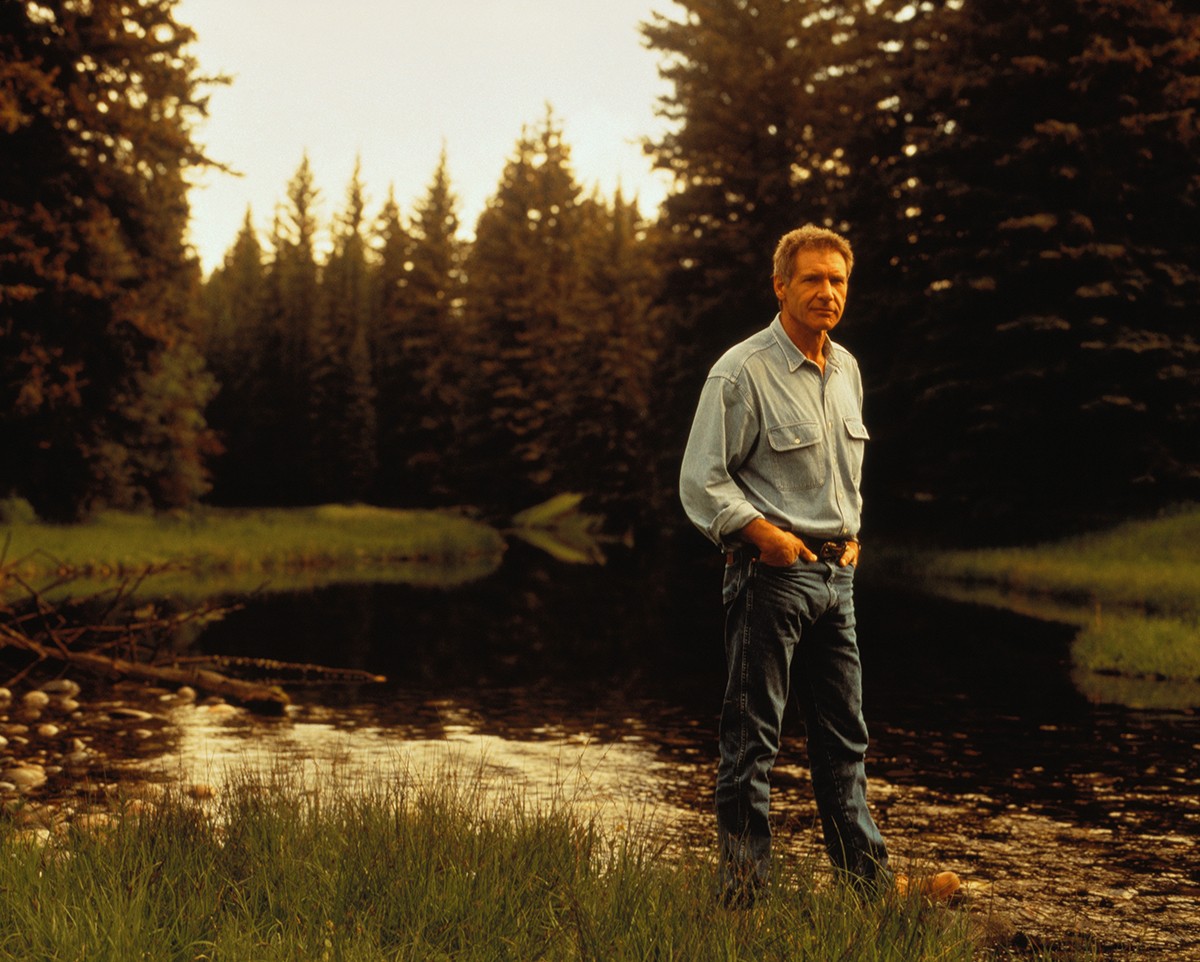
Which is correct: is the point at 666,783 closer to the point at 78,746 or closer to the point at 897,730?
the point at 897,730

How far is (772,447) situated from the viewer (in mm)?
4973

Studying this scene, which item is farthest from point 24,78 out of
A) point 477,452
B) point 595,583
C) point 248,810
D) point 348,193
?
point 348,193

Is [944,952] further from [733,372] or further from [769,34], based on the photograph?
[769,34]

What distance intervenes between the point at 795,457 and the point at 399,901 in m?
2.08

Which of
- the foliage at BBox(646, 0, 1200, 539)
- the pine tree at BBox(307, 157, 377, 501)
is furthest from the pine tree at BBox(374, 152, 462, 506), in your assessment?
the foliage at BBox(646, 0, 1200, 539)

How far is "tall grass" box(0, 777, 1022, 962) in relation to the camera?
402 cm

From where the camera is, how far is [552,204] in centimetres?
6706

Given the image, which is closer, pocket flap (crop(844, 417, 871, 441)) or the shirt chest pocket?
the shirt chest pocket

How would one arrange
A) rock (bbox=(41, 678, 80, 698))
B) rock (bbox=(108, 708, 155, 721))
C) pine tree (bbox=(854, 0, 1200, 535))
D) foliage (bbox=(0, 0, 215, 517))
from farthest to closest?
pine tree (bbox=(854, 0, 1200, 535)) → foliage (bbox=(0, 0, 215, 517)) → rock (bbox=(41, 678, 80, 698)) → rock (bbox=(108, 708, 155, 721))

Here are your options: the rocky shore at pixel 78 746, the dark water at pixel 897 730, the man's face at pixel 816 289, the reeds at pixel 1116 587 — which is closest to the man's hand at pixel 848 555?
the man's face at pixel 816 289

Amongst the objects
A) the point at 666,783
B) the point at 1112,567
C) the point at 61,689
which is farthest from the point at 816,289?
the point at 1112,567

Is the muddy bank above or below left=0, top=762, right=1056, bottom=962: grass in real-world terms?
below

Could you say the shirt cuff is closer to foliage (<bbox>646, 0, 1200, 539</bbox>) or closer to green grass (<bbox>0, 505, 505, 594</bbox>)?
green grass (<bbox>0, 505, 505, 594</bbox>)

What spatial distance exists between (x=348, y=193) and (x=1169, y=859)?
324ft
